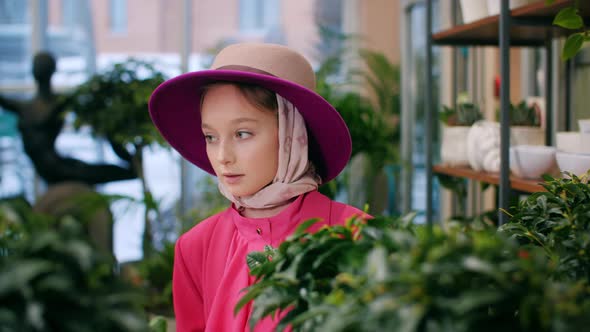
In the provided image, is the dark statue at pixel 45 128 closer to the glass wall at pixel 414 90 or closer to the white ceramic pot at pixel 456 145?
the glass wall at pixel 414 90

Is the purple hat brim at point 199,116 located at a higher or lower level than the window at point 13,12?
lower

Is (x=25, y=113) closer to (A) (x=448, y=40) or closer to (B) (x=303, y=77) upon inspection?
(A) (x=448, y=40)

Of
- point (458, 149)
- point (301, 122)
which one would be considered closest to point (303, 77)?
A: point (301, 122)

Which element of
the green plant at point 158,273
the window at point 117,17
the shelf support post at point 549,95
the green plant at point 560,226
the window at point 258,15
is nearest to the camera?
the green plant at point 560,226

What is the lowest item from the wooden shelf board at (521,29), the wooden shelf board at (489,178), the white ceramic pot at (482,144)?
the wooden shelf board at (489,178)

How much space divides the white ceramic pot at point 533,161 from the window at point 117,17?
339 cm

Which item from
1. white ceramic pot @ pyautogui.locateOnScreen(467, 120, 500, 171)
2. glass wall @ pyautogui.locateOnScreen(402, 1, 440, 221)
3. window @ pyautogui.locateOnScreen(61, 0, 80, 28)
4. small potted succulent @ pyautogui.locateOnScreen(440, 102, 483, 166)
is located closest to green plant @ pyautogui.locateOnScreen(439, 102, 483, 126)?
small potted succulent @ pyautogui.locateOnScreen(440, 102, 483, 166)

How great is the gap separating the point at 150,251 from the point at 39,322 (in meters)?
3.19

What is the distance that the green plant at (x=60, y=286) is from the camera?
525mm

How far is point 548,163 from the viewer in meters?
1.77

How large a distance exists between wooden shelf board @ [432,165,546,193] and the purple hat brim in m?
0.51

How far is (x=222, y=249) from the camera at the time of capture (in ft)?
4.30

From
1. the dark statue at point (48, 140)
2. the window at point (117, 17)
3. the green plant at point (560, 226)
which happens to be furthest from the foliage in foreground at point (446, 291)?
the window at point (117, 17)

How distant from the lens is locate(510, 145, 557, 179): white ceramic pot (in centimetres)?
177
